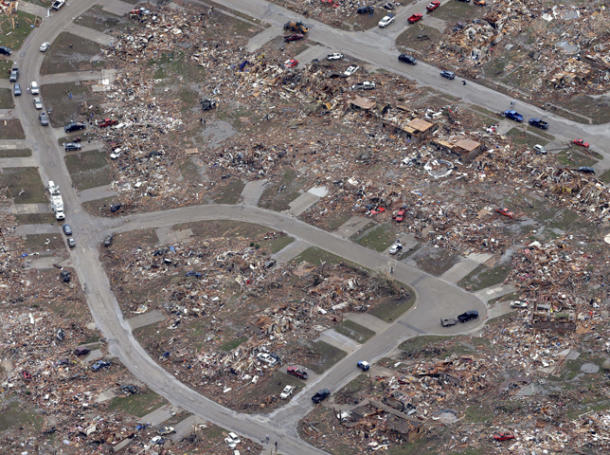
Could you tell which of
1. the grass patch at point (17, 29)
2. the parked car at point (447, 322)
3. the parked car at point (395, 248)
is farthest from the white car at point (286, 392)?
the grass patch at point (17, 29)

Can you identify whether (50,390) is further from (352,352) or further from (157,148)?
(157,148)

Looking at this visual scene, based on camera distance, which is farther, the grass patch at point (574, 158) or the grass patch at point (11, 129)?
the grass patch at point (11, 129)

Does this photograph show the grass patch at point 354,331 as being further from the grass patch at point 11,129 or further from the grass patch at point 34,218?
the grass patch at point 11,129

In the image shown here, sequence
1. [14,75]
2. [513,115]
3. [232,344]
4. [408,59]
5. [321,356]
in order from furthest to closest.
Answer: [14,75]
[408,59]
[513,115]
[232,344]
[321,356]

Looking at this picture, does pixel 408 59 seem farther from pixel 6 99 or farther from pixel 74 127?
pixel 6 99

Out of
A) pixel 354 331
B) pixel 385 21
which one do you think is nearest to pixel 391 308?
pixel 354 331

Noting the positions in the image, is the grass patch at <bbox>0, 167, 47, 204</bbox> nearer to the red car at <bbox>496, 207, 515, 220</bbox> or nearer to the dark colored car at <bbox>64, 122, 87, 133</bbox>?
the dark colored car at <bbox>64, 122, 87, 133</bbox>

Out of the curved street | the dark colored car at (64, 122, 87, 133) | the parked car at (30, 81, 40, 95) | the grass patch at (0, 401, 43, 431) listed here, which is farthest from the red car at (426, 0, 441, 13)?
the grass patch at (0, 401, 43, 431)
